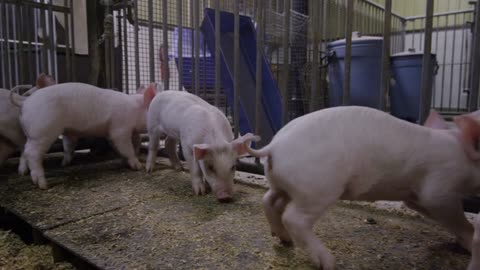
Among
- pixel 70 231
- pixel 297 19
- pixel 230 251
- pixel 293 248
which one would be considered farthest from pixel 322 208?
pixel 297 19

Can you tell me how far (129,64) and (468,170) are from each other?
3211 millimetres

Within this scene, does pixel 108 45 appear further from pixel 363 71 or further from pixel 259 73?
pixel 363 71

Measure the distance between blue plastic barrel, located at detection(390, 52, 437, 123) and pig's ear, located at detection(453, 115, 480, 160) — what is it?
11.3ft

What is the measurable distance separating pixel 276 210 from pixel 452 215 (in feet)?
2.00

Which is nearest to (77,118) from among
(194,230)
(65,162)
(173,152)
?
(65,162)

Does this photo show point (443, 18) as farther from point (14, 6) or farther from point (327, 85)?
point (14, 6)

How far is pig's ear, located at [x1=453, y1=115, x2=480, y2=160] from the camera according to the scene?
4.26 ft

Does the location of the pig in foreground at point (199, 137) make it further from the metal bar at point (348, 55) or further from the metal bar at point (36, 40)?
the metal bar at point (36, 40)

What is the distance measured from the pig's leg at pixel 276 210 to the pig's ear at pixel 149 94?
171cm

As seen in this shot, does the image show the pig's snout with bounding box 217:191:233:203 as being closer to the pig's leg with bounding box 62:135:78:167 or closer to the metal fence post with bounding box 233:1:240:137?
the metal fence post with bounding box 233:1:240:137

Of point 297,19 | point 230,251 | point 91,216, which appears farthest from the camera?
point 297,19

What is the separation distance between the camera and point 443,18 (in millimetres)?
6914

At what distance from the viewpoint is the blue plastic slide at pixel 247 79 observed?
3551 mm

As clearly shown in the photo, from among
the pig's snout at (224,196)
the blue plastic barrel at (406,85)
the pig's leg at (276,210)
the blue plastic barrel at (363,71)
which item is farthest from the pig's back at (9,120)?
the blue plastic barrel at (406,85)
